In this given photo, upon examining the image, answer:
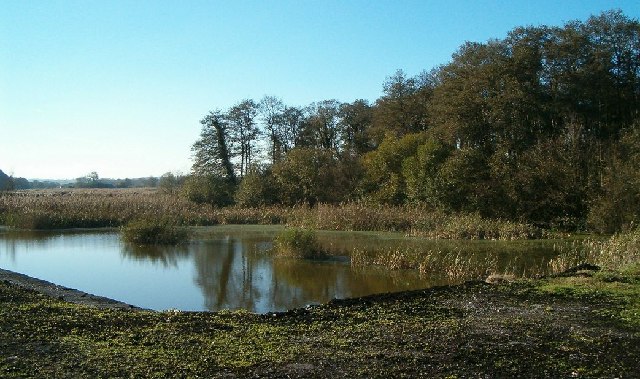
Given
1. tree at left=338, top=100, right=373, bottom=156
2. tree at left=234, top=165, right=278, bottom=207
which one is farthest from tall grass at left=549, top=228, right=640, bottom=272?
tree at left=338, top=100, right=373, bottom=156

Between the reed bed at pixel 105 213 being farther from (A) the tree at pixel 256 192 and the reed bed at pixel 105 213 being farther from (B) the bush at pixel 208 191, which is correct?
(B) the bush at pixel 208 191

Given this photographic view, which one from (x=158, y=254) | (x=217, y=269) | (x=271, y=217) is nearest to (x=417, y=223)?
(x=271, y=217)

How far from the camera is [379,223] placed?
28266 millimetres

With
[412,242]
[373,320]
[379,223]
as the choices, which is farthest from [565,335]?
[379,223]

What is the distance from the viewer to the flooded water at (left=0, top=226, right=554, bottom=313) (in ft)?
44.4

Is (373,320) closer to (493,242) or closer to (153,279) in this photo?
(153,279)

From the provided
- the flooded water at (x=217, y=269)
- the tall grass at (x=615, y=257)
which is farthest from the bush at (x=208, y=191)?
the tall grass at (x=615, y=257)

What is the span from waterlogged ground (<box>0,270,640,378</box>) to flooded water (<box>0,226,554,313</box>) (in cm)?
328

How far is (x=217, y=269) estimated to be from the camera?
1775 cm

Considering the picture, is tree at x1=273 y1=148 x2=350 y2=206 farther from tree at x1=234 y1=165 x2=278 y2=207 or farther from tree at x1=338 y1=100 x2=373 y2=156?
tree at x1=338 y1=100 x2=373 y2=156

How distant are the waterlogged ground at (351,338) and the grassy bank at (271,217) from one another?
15339 millimetres

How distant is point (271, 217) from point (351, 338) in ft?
88.3

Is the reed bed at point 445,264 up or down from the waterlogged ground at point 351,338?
down

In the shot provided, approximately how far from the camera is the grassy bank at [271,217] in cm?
2577
